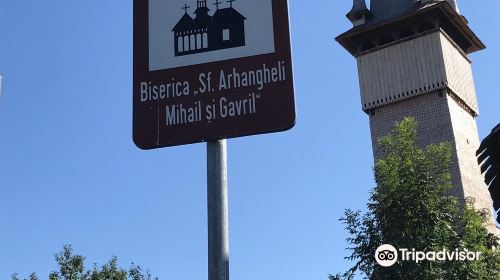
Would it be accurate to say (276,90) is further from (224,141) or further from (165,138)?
(165,138)

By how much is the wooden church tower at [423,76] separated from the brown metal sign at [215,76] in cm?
3249

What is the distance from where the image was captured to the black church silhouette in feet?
11.8

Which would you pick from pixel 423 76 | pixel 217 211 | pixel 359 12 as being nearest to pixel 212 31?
pixel 217 211

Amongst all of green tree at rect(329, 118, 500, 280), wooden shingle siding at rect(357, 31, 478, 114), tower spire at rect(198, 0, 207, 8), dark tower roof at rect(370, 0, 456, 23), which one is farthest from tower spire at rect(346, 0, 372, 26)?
tower spire at rect(198, 0, 207, 8)

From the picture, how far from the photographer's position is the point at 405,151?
17172mm

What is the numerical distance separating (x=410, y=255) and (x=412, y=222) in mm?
894

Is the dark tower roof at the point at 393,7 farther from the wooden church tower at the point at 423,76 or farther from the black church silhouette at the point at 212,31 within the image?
the black church silhouette at the point at 212,31

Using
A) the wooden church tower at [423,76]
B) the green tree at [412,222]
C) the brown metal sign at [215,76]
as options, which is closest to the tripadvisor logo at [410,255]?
the green tree at [412,222]

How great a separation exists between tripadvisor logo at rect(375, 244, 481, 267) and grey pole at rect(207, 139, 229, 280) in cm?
1221

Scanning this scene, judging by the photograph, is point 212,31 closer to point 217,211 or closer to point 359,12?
point 217,211

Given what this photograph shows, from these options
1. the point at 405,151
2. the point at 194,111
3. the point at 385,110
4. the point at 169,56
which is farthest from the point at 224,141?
the point at 385,110

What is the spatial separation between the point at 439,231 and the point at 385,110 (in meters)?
22.6

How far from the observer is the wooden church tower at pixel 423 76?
36.1 meters

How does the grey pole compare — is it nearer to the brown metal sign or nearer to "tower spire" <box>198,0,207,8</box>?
the brown metal sign
